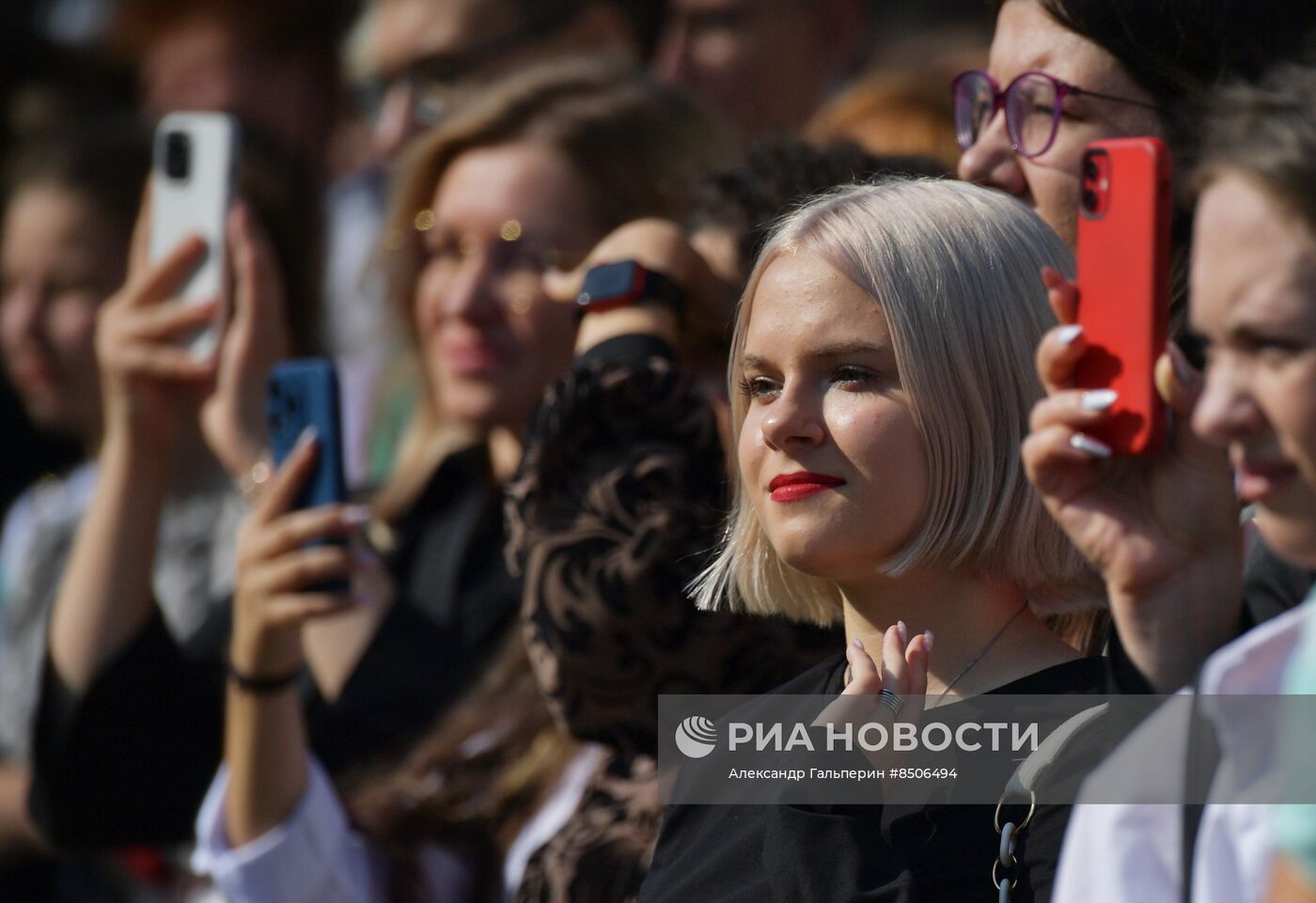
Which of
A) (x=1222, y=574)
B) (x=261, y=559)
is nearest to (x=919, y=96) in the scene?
(x=261, y=559)

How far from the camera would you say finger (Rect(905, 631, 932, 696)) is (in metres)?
1.77

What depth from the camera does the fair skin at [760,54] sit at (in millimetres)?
4586

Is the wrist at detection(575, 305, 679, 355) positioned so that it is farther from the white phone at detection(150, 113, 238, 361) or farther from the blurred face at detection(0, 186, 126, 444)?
the blurred face at detection(0, 186, 126, 444)

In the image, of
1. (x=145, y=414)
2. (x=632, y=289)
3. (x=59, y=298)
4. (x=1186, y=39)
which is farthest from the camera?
(x=59, y=298)

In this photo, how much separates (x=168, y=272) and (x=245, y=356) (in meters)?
0.23

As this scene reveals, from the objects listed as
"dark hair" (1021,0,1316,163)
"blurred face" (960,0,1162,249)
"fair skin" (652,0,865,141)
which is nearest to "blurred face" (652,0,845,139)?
"fair skin" (652,0,865,141)

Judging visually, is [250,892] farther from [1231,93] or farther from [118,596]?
[1231,93]

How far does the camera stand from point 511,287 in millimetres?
3391

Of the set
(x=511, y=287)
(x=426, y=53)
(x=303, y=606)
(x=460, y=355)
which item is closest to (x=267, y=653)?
(x=303, y=606)

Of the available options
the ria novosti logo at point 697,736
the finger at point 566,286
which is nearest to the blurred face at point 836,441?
the ria novosti logo at point 697,736

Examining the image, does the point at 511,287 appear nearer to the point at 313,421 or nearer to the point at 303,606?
the point at 313,421

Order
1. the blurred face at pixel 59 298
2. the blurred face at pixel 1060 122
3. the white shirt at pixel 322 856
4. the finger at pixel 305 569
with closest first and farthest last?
the blurred face at pixel 1060 122, the finger at pixel 305 569, the white shirt at pixel 322 856, the blurred face at pixel 59 298

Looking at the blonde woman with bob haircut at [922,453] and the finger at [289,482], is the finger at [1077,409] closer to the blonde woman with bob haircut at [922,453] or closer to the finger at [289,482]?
the blonde woman with bob haircut at [922,453]

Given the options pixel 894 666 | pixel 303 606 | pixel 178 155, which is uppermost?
pixel 178 155
